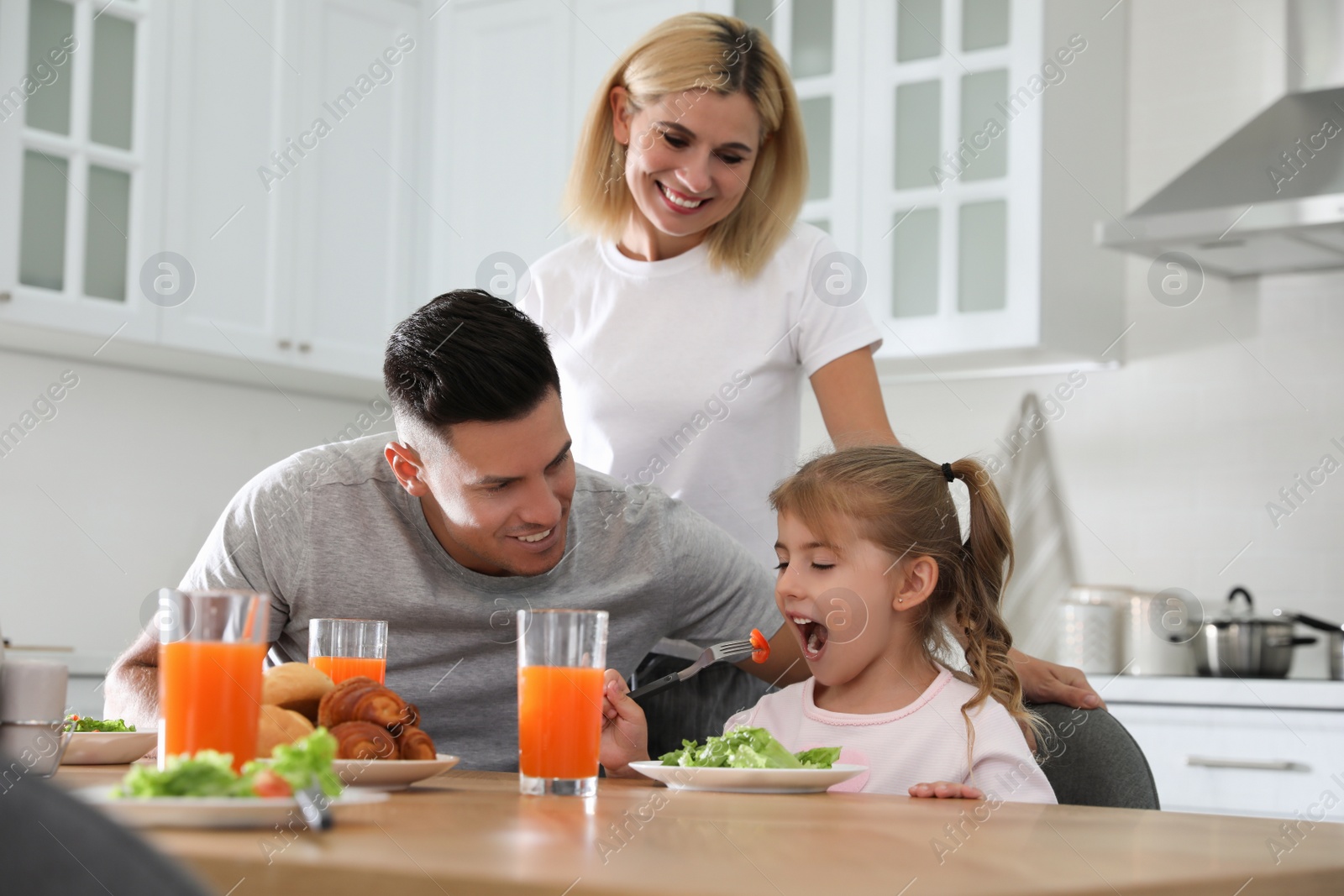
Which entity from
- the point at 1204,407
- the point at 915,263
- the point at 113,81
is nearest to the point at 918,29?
the point at 915,263

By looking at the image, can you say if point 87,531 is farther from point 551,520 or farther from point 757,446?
point 551,520

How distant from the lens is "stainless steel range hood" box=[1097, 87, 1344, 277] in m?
2.91

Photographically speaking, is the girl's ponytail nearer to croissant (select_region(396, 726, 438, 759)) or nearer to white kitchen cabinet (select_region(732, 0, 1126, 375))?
croissant (select_region(396, 726, 438, 759))

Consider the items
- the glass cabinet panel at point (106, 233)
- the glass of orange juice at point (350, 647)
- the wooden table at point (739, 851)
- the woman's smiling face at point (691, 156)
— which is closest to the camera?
the wooden table at point (739, 851)

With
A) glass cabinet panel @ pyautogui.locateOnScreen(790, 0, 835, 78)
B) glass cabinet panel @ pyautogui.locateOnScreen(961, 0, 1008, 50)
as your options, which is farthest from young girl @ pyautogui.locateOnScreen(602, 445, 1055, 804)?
glass cabinet panel @ pyautogui.locateOnScreen(790, 0, 835, 78)

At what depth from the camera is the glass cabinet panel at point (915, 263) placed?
10.9 ft

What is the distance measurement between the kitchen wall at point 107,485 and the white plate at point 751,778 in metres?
2.51

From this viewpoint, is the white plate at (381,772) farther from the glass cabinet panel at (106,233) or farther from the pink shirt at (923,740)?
the glass cabinet panel at (106,233)

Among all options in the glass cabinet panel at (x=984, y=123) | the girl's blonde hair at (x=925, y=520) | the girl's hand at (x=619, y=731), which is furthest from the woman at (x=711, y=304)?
the glass cabinet panel at (x=984, y=123)

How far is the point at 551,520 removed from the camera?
4.74ft

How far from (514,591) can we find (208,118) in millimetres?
2280

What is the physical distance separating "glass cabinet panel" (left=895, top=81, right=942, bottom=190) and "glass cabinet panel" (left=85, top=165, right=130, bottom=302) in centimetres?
182

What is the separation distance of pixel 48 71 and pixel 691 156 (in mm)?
1960

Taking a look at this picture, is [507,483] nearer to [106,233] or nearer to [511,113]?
[106,233]
